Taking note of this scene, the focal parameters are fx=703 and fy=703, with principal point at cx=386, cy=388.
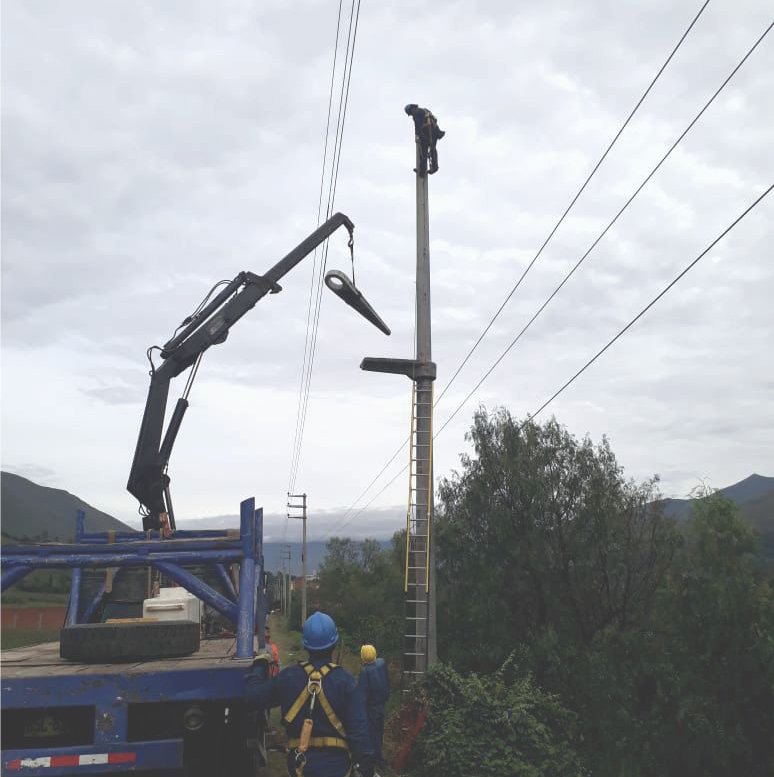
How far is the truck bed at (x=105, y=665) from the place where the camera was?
5598 millimetres

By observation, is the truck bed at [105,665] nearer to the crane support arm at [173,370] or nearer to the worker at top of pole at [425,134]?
the crane support arm at [173,370]

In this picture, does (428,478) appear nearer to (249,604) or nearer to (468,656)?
(249,604)

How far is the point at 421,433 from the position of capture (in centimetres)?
1094

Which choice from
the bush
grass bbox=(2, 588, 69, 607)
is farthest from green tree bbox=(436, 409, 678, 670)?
grass bbox=(2, 588, 69, 607)

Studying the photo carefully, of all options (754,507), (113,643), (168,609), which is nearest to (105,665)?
(113,643)

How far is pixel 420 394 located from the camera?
11.1 meters

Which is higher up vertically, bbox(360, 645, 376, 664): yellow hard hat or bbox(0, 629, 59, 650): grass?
bbox(360, 645, 376, 664): yellow hard hat

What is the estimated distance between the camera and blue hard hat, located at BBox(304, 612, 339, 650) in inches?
173

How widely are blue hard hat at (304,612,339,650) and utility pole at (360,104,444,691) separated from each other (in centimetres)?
570

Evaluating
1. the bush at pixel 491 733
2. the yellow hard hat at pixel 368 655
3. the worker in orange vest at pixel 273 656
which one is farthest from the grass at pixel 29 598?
the bush at pixel 491 733

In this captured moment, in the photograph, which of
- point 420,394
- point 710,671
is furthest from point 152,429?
point 710,671

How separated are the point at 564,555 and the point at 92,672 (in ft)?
45.6

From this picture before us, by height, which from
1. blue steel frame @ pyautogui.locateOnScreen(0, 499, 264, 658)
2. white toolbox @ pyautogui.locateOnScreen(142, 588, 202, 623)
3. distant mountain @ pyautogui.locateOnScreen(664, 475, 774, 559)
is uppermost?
distant mountain @ pyautogui.locateOnScreen(664, 475, 774, 559)

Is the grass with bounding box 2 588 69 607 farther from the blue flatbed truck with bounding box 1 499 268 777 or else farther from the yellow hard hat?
the yellow hard hat
